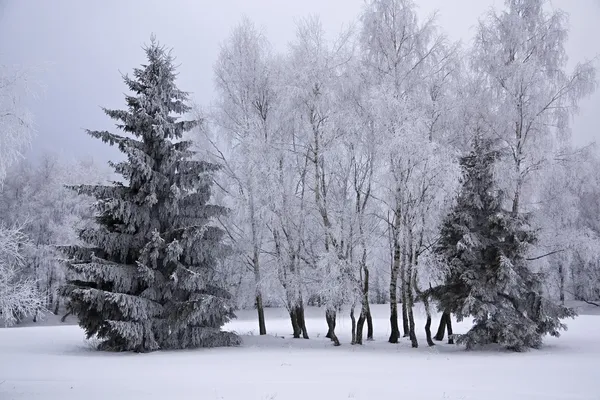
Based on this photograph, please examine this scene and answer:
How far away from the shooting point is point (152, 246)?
540 inches

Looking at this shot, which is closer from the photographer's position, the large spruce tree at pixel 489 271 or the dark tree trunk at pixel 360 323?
the large spruce tree at pixel 489 271

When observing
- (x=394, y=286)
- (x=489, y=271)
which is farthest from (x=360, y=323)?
(x=489, y=271)

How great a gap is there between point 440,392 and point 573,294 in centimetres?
3743

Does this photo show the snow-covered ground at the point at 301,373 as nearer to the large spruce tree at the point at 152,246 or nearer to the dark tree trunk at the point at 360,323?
the dark tree trunk at the point at 360,323

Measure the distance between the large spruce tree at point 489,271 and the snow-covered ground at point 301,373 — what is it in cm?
77

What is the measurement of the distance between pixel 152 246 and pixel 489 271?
10.8 m

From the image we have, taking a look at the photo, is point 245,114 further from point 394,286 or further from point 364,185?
point 394,286

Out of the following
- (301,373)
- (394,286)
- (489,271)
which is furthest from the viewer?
(394,286)

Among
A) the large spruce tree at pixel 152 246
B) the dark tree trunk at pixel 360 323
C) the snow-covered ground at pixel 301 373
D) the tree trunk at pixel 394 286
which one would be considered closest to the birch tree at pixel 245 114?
the large spruce tree at pixel 152 246

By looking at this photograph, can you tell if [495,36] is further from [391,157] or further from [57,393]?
[57,393]

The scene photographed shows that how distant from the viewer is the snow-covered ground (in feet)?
24.6

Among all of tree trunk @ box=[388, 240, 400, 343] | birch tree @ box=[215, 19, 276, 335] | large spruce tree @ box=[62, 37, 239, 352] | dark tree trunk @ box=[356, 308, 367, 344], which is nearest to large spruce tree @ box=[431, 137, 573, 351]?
tree trunk @ box=[388, 240, 400, 343]

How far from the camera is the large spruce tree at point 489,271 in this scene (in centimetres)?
1344

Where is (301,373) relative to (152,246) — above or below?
below
